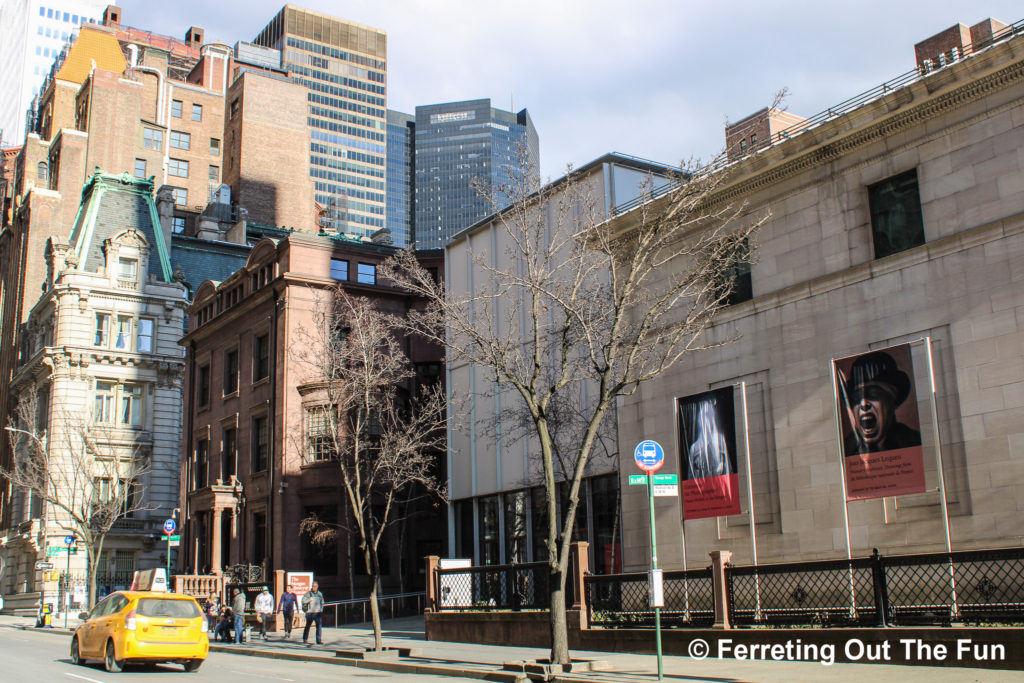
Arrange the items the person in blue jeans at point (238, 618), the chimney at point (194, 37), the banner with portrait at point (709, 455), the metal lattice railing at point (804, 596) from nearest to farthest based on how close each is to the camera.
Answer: the metal lattice railing at point (804, 596) < the banner with portrait at point (709, 455) < the person in blue jeans at point (238, 618) < the chimney at point (194, 37)

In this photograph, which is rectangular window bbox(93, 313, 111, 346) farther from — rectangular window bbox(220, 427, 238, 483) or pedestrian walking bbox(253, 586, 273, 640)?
pedestrian walking bbox(253, 586, 273, 640)

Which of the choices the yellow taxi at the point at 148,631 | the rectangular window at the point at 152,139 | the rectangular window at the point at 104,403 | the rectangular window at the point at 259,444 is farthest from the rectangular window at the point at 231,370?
the rectangular window at the point at 152,139

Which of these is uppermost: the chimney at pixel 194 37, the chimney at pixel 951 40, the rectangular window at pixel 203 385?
the chimney at pixel 194 37

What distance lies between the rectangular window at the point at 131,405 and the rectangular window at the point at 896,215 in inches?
1963

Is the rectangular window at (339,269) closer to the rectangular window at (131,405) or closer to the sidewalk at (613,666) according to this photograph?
the sidewalk at (613,666)

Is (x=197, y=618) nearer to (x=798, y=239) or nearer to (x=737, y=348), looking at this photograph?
(x=737, y=348)

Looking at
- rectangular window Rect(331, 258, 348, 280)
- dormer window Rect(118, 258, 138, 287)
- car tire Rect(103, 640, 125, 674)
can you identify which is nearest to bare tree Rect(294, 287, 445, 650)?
rectangular window Rect(331, 258, 348, 280)

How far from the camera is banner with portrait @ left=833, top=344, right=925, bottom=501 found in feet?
63.9

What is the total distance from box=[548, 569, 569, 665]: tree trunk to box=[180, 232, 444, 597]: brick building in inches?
797

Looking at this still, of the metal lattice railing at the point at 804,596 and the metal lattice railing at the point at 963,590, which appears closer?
the metal lattice railing at the point at 963,590

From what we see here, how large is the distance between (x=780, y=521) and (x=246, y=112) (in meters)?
82.8

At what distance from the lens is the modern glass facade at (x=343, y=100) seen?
557 feet

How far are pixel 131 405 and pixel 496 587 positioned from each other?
139 feet

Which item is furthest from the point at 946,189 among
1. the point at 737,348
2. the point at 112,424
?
the point at 112,424
